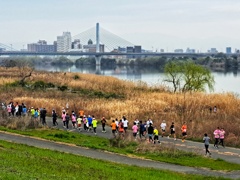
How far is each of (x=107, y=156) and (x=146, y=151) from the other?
8.03 feet

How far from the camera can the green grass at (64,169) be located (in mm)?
11883

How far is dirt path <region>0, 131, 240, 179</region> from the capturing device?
56.6ft

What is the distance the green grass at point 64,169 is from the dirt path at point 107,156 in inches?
49.0

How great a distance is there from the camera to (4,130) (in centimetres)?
2514

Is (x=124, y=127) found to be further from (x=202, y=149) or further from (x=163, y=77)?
(x=163, y=77)

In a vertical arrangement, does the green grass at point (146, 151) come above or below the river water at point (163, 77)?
below

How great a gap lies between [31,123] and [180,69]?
104 feet

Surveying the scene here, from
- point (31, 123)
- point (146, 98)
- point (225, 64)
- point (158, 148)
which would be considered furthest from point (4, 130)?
point (225, 64)

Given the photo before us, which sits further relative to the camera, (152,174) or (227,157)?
(227,157)

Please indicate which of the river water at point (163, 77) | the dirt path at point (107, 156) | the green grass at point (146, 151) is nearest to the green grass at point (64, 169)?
the dirt path at point (107, 156)

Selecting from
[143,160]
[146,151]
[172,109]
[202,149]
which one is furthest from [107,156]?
[172,109]

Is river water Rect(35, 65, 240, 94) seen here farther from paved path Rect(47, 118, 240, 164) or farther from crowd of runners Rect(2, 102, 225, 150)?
paved path Rect(47, 118, 240, 164)

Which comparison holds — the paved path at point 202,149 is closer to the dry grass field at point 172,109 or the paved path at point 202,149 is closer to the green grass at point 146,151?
the green grass at point 146,151

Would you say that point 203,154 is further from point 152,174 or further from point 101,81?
point 101,81
